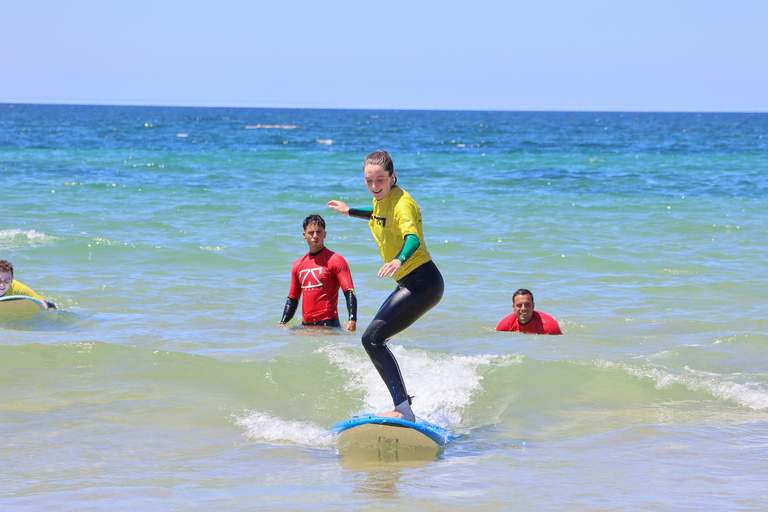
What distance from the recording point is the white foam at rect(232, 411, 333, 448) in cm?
569

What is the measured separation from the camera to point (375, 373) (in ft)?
23.9

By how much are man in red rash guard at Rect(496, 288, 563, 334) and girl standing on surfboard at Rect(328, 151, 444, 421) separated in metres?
3.82

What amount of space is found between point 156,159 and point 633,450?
34.9m

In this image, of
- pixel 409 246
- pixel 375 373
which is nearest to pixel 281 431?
pixel 375 373

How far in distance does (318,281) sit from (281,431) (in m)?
2.65

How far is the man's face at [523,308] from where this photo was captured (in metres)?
8.76

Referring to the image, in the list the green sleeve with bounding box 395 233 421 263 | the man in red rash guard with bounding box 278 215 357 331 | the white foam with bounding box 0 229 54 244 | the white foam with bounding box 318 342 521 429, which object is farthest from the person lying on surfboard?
the white foam with bounding box 0 229 54 244

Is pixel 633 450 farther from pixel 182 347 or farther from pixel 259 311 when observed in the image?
pixel 259 311

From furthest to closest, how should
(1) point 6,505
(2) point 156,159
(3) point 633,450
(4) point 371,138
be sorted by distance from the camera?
(4) point 371,138 → (2) point 156,159 → (3) point 633,450 → (1) point 6,505

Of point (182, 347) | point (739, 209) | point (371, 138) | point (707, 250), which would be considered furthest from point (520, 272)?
point (371, 138)

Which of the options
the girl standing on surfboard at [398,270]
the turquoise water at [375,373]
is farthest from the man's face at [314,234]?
the girl standing on surfboard at [398,270]

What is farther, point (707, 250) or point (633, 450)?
point (707, 250)

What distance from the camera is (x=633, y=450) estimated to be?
5.40 m

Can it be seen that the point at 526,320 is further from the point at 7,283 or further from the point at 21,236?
the point at 21,236
